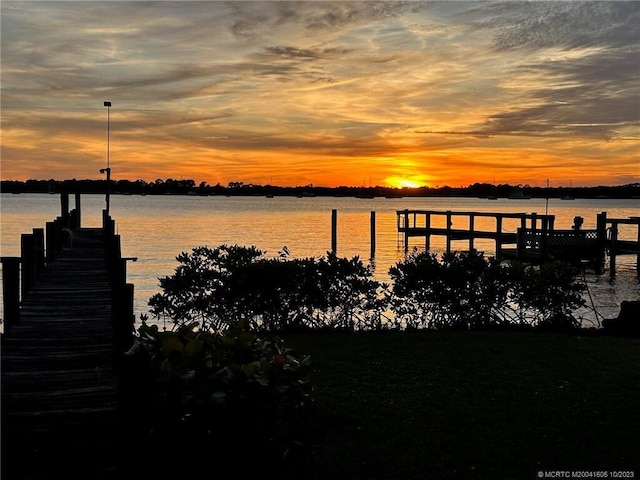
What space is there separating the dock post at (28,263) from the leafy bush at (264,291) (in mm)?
2729

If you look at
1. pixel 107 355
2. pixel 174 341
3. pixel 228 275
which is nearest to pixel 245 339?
pixel 174 341

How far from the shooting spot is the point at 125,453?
4262 mm

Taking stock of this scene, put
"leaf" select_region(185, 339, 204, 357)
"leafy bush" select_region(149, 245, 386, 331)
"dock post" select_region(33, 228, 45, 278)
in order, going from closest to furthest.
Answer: "leaf" select_region(185, 339, 204, 357), "leafy bush" select_region(149, 245, 386, 331), "dock post" select_region(33, 228, 45, 278)

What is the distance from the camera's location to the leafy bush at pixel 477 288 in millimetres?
12578

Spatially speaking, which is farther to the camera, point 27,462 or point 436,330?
point 436,330

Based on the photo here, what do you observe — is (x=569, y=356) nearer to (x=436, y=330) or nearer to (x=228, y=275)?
(x=436, y=330)

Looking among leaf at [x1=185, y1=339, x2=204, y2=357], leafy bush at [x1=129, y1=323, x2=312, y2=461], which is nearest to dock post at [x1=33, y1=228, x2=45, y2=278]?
leafy bush at [x1=129, y1=323, x2=312, y2=461]

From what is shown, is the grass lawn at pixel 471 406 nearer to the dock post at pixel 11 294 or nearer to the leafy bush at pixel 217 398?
the leafy bush at pixel 217 398

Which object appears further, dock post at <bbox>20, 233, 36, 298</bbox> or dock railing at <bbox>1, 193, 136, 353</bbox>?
dock post at <bbox>20, 233, 36, 298</bbox>

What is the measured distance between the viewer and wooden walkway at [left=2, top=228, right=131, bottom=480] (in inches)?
195

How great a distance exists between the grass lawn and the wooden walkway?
194 cm

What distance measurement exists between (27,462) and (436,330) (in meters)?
8.72

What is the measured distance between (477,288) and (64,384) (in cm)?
859

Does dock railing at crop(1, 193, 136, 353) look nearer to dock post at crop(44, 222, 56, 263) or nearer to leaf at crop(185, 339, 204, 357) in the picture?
dock post at crop(44, 222, 56, 263)
